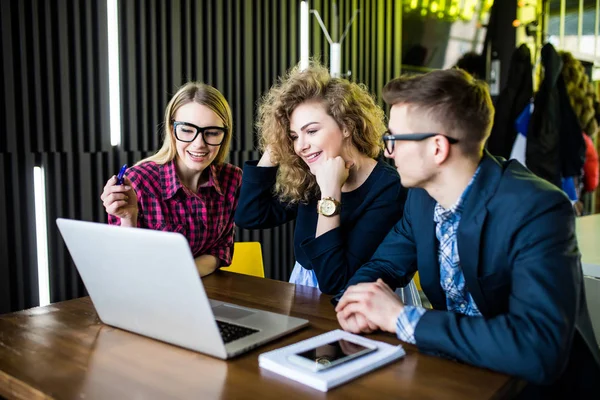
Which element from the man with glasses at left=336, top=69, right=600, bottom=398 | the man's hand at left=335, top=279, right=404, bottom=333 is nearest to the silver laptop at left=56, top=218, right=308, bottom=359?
the man's hand at left=335, top=279, right=404, bottom=333

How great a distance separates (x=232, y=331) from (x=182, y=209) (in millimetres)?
1001

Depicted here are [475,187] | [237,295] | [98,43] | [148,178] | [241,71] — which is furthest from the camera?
[241,71]

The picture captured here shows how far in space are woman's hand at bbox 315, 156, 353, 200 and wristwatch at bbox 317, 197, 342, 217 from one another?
27 mm

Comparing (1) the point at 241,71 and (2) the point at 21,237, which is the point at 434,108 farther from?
(1) the point at 241,71

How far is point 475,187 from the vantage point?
1439 mm

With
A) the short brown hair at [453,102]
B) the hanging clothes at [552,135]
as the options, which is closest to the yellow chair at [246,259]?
the short brown hair at [453,102]

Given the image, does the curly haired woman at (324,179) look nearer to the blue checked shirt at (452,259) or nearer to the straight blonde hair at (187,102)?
the straight blonde hair at (187,102)

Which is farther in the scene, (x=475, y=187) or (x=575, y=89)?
(x=575, y=89)

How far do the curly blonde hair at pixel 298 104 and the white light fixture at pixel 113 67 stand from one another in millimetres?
1387

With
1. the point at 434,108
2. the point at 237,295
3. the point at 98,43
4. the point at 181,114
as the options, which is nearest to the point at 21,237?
the point at 98,43

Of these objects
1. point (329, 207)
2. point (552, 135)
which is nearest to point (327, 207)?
point (329, 207)

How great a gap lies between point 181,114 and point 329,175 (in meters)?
0.69

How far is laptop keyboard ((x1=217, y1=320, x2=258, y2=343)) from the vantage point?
1347 millimetres

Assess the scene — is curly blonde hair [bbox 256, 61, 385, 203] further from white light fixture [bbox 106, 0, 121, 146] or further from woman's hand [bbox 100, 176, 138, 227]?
white light fixture [bbox 106, 0, 121, 146]
